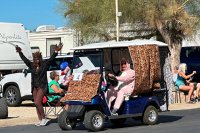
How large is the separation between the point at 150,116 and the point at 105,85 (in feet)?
5.17

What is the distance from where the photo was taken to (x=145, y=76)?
1378 cm

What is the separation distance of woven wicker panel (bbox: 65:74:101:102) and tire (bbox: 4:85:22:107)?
7840mm

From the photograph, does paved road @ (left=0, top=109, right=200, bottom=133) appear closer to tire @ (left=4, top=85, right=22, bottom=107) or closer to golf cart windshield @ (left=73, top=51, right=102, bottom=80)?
golf cart windshield @ (left=73, top=51, right=102, bottom=80)

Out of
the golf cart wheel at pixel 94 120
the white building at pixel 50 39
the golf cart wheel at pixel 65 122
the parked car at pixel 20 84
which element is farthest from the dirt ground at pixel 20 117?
the white building at pixel 50 39

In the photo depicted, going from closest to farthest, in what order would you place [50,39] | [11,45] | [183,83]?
[183,83]
[11,45]
[50,39]

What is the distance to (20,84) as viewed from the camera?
20969mm

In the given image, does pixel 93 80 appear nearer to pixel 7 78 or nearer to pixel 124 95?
pixel 124 95

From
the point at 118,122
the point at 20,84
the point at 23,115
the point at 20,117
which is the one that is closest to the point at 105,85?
the point at 118,122

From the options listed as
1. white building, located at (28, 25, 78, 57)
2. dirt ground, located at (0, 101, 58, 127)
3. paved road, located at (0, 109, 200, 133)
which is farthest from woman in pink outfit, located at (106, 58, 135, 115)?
white building, located at (28, 25, 78, 57)

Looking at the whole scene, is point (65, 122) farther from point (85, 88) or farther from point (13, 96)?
point (13, 96)

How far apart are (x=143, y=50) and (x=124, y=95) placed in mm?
1309

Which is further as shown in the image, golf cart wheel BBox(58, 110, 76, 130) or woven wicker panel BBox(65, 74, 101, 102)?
golf cart wheel BBox(58, 110, 76, 130)

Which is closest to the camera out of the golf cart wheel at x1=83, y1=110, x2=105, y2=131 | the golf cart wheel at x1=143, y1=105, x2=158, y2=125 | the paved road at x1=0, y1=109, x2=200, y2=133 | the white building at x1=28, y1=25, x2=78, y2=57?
the golf cart wheel at x1=83, y1=110, x2=105, y2=131

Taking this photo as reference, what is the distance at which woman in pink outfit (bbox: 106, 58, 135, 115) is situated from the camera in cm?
1341
